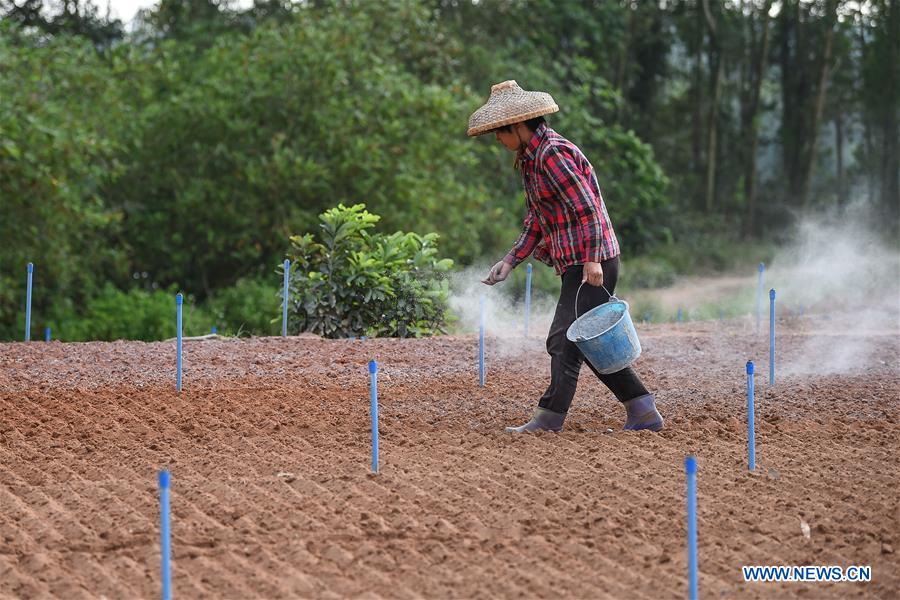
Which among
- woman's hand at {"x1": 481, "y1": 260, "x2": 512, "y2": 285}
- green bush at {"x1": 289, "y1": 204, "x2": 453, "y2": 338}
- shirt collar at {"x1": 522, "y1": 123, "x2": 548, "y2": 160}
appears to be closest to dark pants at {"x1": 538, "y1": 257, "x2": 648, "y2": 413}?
woman's hand at {"x1": 481, "y1": 260, "x2": 512, "y2": 285}

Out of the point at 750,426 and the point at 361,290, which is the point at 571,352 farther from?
the point at 361,290

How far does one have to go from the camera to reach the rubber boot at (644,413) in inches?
233

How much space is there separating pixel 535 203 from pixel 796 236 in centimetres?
2544

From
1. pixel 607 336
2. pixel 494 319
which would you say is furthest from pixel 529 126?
pixel 494 319

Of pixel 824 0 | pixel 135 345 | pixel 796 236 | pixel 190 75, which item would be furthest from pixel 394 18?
pixel 824 0

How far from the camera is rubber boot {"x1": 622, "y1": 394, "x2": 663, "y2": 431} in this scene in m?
5.93

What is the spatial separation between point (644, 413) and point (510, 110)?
5.54 feet

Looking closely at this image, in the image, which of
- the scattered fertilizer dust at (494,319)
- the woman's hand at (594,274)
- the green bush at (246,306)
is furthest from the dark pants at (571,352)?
the green bush at (246,306)

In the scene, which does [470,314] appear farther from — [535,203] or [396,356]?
[535,203]

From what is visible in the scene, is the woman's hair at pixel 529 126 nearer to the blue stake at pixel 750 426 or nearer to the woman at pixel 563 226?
the woman at pixel 563 226

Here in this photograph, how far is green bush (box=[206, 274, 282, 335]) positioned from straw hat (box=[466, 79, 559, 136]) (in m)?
8.80

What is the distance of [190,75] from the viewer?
18297 millimetres

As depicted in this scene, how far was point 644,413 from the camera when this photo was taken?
5938mm

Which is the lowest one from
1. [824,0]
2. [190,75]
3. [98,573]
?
[98,573]
